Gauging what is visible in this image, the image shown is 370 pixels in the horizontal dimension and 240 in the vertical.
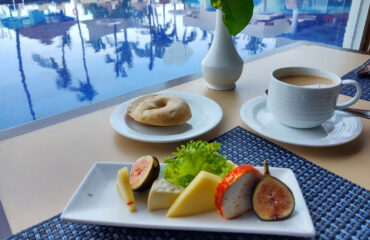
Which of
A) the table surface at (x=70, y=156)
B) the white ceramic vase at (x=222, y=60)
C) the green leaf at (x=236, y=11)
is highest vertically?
the green leaf at (x=236, y=11)

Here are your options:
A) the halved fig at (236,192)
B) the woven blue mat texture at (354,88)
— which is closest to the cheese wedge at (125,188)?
the halved fig at (236,192)

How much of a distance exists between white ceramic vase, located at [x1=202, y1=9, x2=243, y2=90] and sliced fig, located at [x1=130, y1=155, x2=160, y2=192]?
1.62 ft

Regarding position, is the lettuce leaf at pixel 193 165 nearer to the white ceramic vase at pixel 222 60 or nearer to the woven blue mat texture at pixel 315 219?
the woven blue mat texture at pixel 315 219

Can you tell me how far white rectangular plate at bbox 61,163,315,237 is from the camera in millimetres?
354

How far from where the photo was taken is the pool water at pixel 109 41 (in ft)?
8.77

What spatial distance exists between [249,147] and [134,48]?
334cm

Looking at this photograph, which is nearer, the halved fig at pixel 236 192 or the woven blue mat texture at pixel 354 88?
the halved fig at pixel 236 192

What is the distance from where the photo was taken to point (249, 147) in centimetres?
60

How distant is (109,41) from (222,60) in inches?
132

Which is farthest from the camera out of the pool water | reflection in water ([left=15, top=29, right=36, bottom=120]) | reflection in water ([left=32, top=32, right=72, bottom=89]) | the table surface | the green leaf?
reflection in water ([left=32, top=32, right=72, bottom=89])

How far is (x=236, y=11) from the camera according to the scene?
30.0 inches

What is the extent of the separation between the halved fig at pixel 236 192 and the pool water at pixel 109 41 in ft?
4.98

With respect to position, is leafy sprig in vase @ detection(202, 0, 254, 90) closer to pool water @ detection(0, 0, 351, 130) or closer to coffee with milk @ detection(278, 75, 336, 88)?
coffee with milk @ detection(278, 75, 336, 88)

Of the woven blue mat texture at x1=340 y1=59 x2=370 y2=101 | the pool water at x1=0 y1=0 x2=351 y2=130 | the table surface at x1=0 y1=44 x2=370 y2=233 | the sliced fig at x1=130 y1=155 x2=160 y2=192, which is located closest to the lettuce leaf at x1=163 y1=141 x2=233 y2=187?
the sliced fig at x1=130 y1=155 x2=160 y2=192
